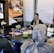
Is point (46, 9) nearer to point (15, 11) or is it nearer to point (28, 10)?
point (28, 10)

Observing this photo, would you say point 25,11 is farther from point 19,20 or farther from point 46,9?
point 46,9

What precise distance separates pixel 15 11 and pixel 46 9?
1034 millimetres

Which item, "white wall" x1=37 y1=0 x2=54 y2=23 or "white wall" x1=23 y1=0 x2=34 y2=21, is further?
"white wall" x1=23 y1=0 x2=34 y2=21

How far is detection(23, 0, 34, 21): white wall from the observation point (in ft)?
16.9

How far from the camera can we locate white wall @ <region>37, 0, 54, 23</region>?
4.95 meters

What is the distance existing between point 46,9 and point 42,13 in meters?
Answer: 0.19

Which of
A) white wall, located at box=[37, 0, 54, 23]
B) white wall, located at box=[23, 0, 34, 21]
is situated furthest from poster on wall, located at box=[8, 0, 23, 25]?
white wall, located at box=[37, 0, 54, 23]

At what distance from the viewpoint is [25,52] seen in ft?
4.73

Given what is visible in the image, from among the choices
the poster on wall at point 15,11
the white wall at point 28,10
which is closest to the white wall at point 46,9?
the white wall at point 28,10

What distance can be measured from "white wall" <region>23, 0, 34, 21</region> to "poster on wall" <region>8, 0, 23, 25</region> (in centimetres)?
19

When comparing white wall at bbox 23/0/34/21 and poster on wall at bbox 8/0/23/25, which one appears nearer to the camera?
poster on wall at bbox 8/0/23/25

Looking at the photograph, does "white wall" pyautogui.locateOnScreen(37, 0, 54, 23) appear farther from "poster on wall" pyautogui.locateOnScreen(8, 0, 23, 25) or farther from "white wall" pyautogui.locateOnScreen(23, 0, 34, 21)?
"poster on wall" pyautogui.locateOnScreen(8, 0, 23, 25)

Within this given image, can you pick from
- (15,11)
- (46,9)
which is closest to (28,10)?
(15,11)

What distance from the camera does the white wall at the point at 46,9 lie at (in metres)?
4.95
